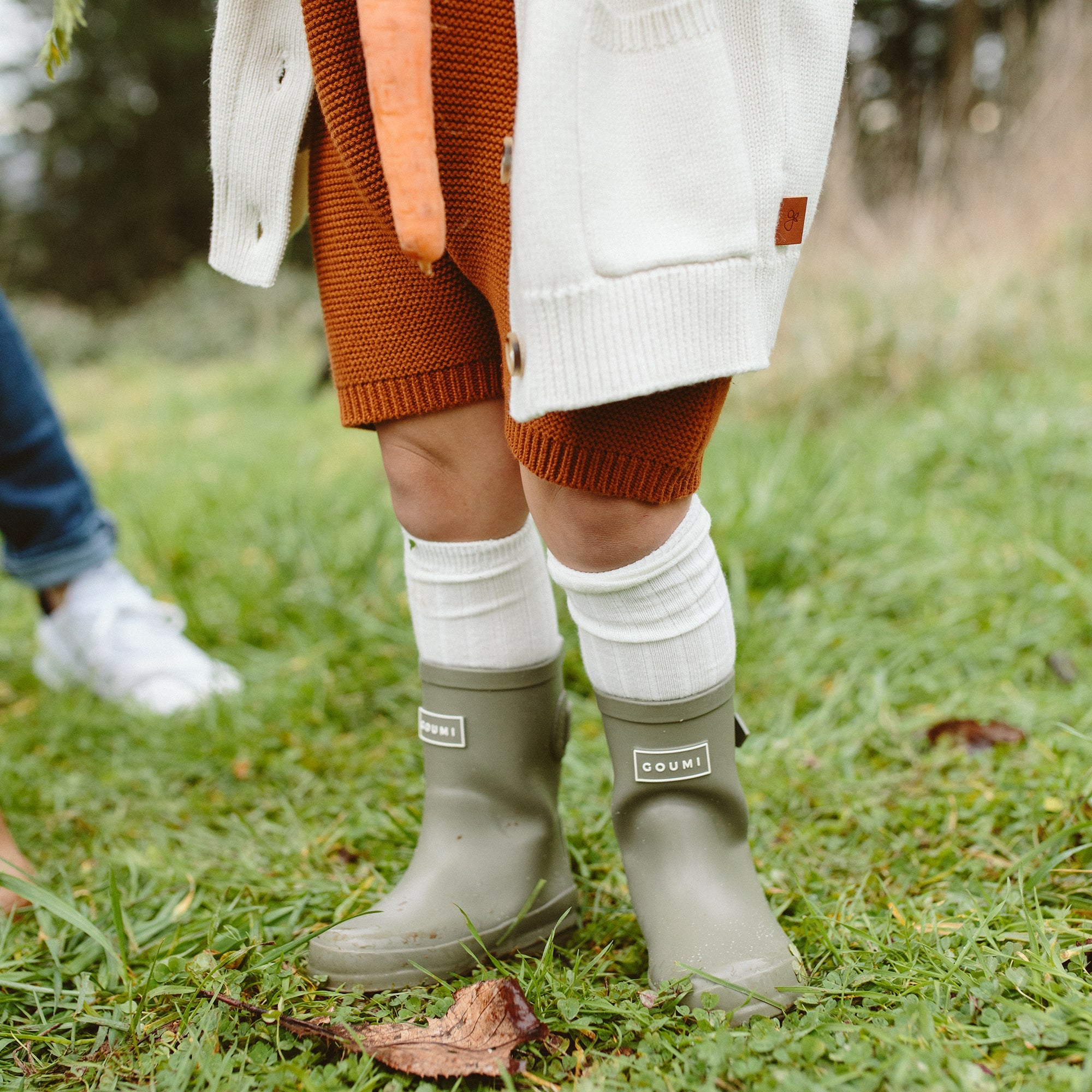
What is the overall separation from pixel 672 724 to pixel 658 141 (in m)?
0.55

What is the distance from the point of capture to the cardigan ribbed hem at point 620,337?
2.31 feet

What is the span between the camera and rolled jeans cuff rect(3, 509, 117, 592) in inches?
73.0

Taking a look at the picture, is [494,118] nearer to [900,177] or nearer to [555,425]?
[555,425]

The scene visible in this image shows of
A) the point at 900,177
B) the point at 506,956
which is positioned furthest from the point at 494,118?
the point at 900,177

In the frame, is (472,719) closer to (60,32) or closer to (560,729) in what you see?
(560,729)

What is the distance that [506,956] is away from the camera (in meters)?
1.04

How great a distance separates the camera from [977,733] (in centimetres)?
145

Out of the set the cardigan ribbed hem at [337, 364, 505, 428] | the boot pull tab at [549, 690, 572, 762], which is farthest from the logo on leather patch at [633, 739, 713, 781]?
the cardigan ribbed hem at [337, 364, 505, 428]

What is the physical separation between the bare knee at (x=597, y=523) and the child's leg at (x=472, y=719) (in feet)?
0.44

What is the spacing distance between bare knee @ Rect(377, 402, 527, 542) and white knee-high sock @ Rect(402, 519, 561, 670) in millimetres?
25

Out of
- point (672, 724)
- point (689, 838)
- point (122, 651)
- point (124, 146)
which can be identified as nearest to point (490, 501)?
point (672, 724)

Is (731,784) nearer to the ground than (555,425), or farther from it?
nearer to the ground

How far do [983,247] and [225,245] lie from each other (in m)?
3.77

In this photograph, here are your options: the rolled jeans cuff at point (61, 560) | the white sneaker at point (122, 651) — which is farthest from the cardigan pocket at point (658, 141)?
the rolled jeans cuff at point (61, 560)
